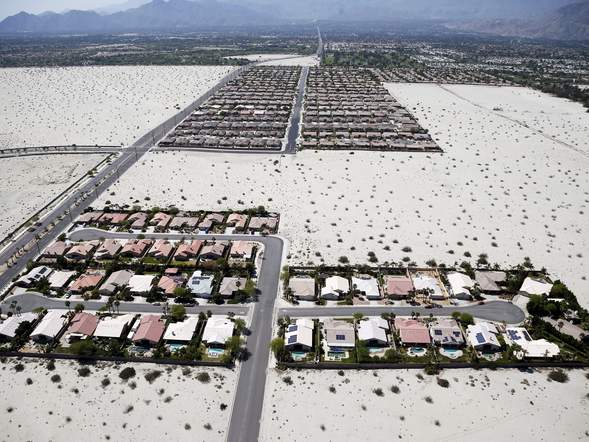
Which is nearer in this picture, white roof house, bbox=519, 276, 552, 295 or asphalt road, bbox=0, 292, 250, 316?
asphalt road, bbox=0, 292, 250, 316

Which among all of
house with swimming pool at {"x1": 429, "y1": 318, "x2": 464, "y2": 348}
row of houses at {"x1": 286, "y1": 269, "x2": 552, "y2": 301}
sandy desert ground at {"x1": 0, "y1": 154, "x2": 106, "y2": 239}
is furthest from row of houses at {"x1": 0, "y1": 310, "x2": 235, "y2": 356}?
sandy desert ground at {"x1": 0, "y1": 154, "x2": 106, "y2": 239}

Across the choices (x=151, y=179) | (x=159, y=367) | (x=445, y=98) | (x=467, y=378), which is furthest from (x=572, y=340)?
(x=445, y=98)

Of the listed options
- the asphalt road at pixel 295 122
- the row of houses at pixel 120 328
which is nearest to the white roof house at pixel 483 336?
the row of houses at pixel 120 328

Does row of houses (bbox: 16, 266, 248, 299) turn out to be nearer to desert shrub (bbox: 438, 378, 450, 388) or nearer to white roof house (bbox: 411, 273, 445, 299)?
white roof house (bbox: 411, 273, 445, 299)

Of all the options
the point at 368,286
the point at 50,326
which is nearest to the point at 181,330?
the point at 50,326

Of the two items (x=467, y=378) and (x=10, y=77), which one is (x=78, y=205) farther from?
(x=10, y=77)

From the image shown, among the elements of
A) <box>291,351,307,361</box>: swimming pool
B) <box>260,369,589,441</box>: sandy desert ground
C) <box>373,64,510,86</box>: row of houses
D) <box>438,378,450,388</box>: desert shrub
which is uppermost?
<box>373,64,510,86</box>: row of houses

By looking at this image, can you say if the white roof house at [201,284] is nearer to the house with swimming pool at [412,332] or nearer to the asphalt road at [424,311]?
the asphalt road at [424,311]
